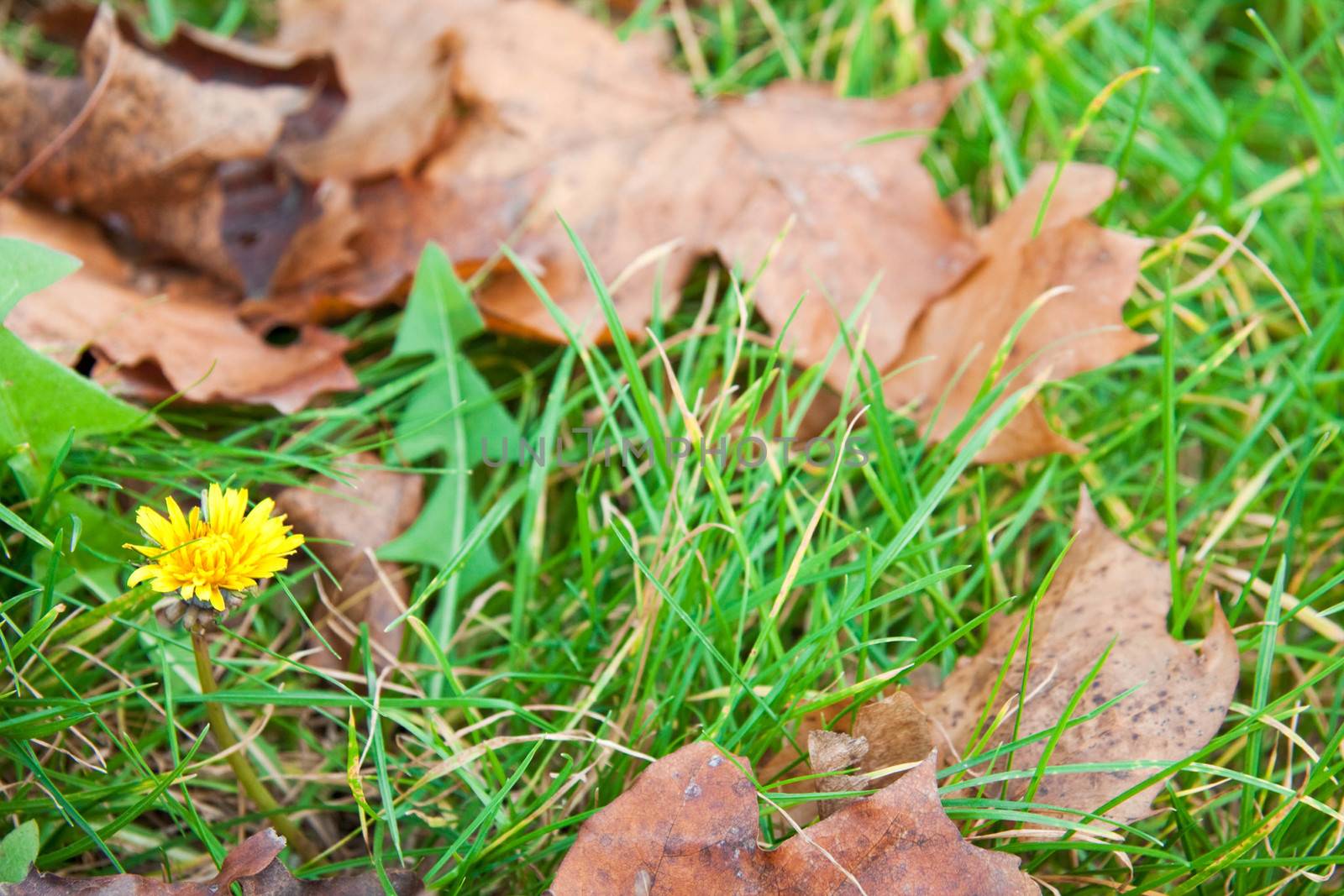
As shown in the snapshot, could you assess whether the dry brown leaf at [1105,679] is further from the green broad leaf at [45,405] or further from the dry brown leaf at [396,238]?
the green broad leaf at [45,405]

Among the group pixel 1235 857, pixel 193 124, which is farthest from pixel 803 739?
pixel 193 124

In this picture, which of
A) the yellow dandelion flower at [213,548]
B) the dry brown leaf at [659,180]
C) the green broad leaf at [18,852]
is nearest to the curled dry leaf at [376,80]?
the dry brown leaf at [659,180]

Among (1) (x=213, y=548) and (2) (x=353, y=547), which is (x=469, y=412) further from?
(1) (x=213, y=548)

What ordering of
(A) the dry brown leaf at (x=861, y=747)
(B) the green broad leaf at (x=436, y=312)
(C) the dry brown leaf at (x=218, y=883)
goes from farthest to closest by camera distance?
(B) the green broad leaf at (x=436, y=312)
(A) the dry brown leaf at (x=861, y=747)
(C) the dry brown leaf at (x=218, y=883)

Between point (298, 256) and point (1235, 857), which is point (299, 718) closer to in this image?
point (298, 256)

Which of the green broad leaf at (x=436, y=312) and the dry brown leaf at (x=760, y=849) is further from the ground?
the green broad leaf at (x=436, y=312)

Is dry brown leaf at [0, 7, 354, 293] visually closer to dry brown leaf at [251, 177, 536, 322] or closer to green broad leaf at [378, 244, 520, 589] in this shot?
dry brown leaf at [251, 177, 536, 322]
